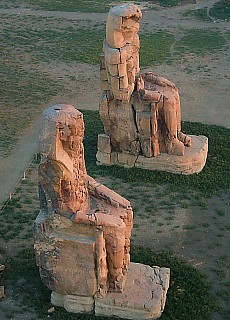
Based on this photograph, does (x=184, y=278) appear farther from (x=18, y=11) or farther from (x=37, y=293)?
(x=18, y=11)

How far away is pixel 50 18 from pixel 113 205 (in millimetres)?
21862

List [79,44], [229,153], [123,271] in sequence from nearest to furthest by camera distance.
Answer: [123,271]
[229,153]
[79,44]

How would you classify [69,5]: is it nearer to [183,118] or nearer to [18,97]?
[18,97]

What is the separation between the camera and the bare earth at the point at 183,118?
39.7 ft

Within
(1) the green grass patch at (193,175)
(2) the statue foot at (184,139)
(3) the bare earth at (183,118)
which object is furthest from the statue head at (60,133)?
(2) the statue foot at (184,139)

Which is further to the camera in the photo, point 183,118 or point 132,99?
point 183,118

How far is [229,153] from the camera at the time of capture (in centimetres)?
1574

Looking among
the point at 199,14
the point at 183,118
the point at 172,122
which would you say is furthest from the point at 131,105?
the point at 199,14

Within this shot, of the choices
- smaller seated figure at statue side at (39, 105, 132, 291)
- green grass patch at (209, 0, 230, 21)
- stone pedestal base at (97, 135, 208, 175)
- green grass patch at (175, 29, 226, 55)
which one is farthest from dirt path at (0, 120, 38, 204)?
green grass patch at (209, 0, 230, 21)

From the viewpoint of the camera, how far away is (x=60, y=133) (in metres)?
8.79

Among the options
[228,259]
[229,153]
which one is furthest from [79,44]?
[228,259]

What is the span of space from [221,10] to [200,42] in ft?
18.7

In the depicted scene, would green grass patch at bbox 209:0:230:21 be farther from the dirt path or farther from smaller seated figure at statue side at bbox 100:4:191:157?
smaller seated figure at statue side at bbox 100:4:191:157

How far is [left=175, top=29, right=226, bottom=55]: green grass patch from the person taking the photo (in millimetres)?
25234
